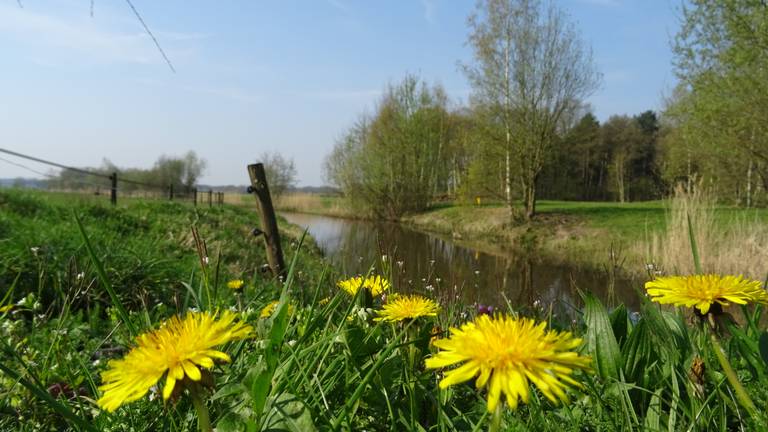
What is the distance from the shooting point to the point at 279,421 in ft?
2.66

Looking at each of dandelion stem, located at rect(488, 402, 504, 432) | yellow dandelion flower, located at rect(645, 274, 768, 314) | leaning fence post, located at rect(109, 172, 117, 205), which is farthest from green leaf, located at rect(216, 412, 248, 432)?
leaning fence post, located at rect(109, 172, 117, 205)

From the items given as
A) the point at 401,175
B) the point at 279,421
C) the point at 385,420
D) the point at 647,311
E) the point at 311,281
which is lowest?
the point at 311,281

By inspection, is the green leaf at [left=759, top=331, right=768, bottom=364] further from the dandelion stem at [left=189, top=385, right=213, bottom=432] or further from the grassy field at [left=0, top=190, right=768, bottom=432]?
the dandelion stem at [left=189, top=385, right=213, bottom=432]

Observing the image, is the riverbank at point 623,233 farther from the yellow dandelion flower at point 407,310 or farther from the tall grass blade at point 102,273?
the tall grass blade at point 102,273

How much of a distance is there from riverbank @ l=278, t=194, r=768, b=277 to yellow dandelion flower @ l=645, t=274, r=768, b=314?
5344 mm

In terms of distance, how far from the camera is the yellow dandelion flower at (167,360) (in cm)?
60

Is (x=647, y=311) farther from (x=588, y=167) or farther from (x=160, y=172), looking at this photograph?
(x=160, y=172)

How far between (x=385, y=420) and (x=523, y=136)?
58.6ft

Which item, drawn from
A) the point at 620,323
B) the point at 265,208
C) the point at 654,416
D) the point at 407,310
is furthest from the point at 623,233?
the point at 407,310

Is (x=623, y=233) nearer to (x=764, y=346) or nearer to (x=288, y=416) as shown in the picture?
(x=764, y=346)

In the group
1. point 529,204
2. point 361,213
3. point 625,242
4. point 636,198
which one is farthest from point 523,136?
point 636,198

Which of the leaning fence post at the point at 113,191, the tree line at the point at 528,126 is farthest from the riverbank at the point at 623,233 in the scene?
the leaning fence post at the point at 113,191

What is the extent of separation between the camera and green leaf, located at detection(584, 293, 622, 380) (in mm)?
1222

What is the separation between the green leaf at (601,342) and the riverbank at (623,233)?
16.8 feet
